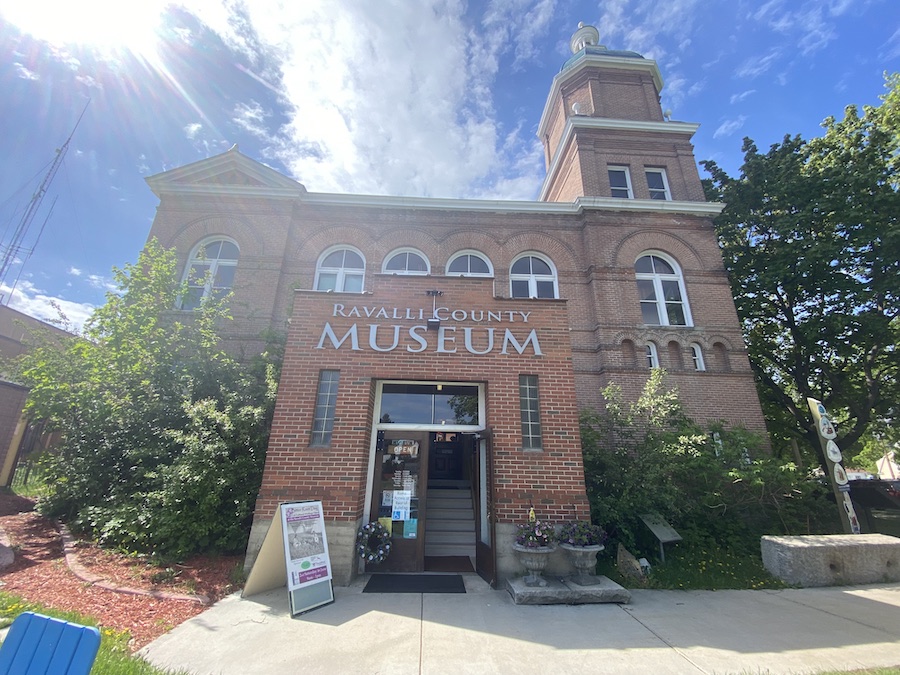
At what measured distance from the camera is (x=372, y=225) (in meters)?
13.8

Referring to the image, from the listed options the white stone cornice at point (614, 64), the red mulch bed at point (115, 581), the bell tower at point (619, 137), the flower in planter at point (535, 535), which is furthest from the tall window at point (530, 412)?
the white stone cornice at point (614, 64)

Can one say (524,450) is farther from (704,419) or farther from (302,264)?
(302,264)

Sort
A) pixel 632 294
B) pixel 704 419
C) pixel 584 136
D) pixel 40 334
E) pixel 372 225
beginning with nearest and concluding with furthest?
pixel 40 334, pixel 704 419, pixel 632 294, pixel 372 225, pixel 584 136

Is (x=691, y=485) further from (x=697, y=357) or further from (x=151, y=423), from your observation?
(x=151, y=423)

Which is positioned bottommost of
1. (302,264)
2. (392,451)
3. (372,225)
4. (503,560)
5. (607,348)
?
(503,560)

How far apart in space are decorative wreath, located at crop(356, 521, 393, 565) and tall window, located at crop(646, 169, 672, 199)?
582 inches

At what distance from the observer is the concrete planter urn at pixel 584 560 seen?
5859 millimetres

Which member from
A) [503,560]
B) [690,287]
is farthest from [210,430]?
[690,287]

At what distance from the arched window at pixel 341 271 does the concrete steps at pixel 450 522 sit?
732cm

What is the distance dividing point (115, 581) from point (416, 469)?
465cm

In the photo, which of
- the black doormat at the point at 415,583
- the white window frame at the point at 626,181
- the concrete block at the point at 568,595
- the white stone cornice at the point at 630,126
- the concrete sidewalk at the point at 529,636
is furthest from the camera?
the white stone cornice at the point at 630,126

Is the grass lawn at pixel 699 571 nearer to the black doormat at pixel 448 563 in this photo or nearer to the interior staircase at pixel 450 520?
the black doormat at pixel 448 563

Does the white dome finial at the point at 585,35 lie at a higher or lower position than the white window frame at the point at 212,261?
higher

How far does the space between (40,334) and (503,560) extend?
39.9 ft
